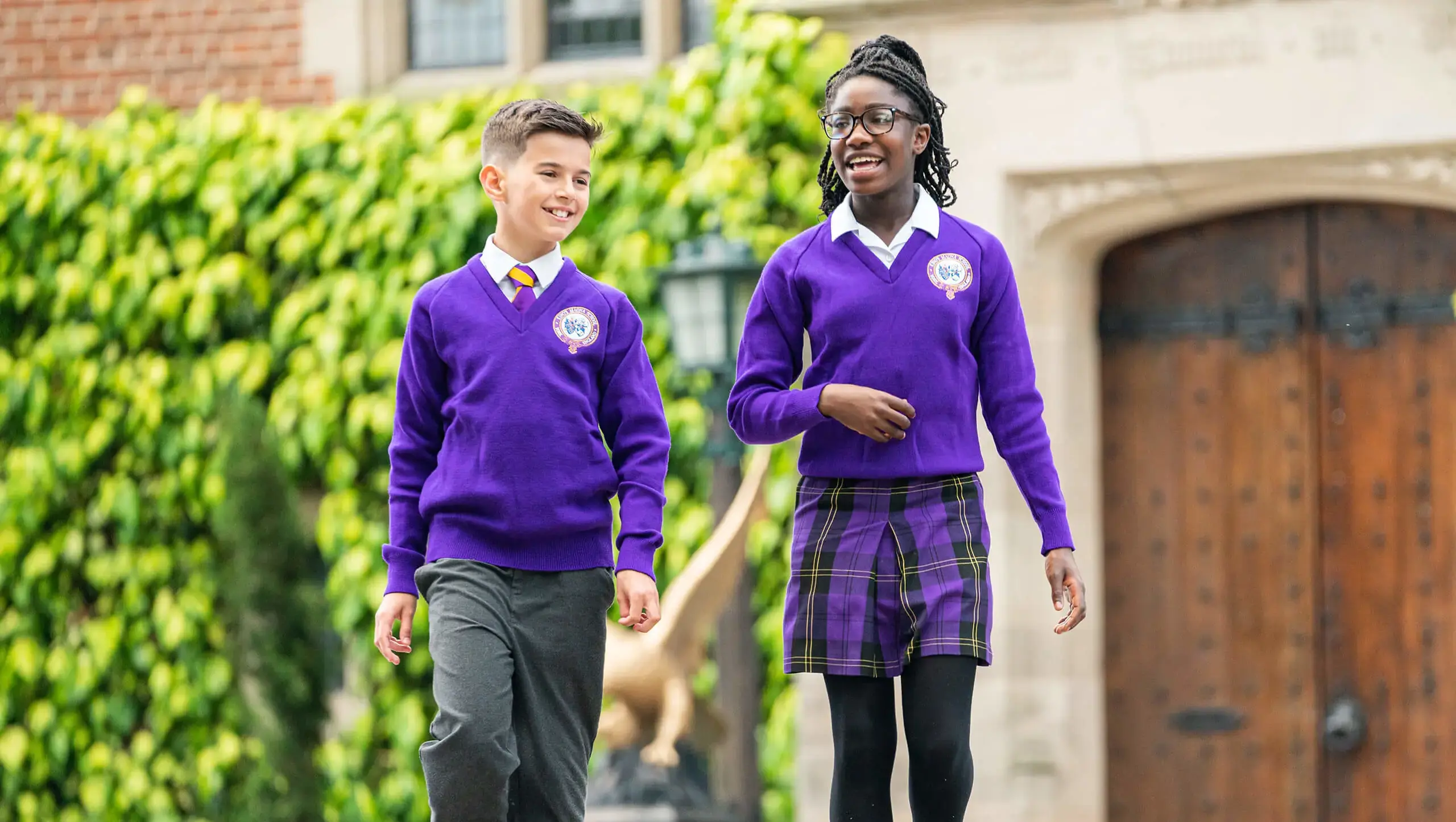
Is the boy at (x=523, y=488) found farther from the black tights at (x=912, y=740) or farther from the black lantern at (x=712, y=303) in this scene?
the black lantern at (x=712, y=303)

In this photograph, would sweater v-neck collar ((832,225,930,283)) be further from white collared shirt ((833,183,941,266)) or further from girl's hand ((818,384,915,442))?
girl's hand ((818,384,915,442))

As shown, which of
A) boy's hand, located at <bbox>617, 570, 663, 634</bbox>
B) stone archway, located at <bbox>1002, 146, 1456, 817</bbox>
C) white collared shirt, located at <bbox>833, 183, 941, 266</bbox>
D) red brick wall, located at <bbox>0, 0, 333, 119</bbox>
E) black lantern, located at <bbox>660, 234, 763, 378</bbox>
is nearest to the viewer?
boy's hand, located at <bbox>617, 570, 663, 634</bbox>

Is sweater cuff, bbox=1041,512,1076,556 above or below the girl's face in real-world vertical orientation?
below

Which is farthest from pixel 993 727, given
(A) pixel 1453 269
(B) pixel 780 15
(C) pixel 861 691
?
(C) pixel 861 691

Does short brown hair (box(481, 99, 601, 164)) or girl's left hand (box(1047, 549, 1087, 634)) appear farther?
short brown hair (box(481, 99, 601, 164))

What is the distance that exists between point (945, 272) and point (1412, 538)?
344 cm

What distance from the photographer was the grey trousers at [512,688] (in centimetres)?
330

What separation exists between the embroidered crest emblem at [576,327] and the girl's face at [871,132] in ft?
1.70

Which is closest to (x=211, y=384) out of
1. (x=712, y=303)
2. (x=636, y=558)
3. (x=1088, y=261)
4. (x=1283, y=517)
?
(x=712, y=303)

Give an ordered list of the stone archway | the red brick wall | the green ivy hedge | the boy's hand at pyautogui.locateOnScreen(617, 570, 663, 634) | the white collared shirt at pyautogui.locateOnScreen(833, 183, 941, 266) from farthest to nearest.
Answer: the red brick wall → the green ivy hedge → the stone archway → the white collared shirt at pyautogui.locateOnScreen(833, 183, 941, 266) → the boy's hand at pyautogui.locateOnScreen(617, 570, 663, 634)

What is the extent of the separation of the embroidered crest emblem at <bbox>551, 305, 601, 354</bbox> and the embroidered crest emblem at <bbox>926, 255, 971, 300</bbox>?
60cm

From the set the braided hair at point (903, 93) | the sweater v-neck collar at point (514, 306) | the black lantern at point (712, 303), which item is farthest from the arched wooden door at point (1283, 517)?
the sweater v-neck collar at point (514, 306)

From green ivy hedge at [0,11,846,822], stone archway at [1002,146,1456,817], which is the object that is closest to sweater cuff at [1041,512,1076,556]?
stone archway at [1002,146,1456,817]

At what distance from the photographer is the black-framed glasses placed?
342 centimetres
